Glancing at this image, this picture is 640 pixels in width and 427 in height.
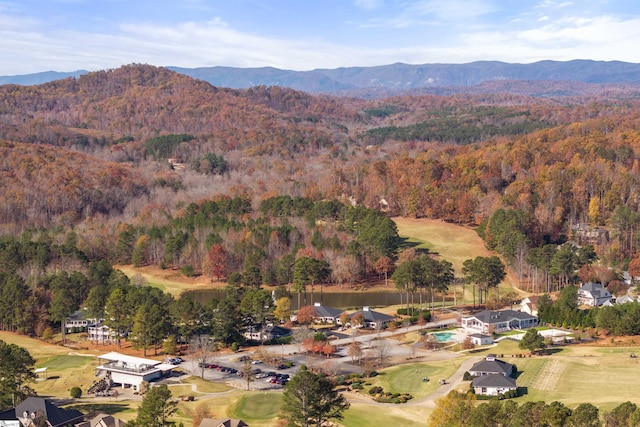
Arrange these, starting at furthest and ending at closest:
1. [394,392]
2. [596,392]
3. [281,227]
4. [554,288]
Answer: [281,227], [554,288], [394,392], [596,392]

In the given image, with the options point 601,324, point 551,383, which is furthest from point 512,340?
point 551,383

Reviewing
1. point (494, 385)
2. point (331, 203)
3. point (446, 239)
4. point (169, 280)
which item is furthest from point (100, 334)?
point (446, 239)

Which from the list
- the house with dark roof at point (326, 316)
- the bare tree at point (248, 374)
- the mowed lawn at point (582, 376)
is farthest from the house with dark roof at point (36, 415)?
the house with dark roof at point (326, 316)

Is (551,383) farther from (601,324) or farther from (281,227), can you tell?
(281,227)

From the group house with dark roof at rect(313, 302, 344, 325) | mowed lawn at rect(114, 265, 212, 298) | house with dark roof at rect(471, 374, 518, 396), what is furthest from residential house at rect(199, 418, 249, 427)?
mowed lawn at rect(114, 265, 212, 298)

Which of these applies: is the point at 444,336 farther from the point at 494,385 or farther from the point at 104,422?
the point at 104,422

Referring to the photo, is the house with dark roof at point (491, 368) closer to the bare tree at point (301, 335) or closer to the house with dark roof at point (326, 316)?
the bare tree at point (301, 335)

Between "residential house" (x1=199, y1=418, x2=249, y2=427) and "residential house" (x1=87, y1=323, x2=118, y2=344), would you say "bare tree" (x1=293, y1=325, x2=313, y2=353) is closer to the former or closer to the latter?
"residential house" (x1=87, y1=323, x2=118, y2=344)
